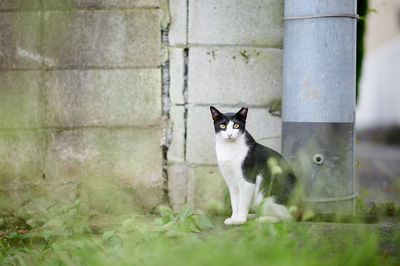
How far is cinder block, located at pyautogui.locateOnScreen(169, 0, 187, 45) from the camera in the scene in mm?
3529

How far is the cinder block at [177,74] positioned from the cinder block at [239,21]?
0.73 ft

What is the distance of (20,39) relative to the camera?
144 inches

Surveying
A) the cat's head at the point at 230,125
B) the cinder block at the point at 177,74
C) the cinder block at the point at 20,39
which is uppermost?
the cinder block at the point at 20,39

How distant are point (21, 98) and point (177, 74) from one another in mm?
1268

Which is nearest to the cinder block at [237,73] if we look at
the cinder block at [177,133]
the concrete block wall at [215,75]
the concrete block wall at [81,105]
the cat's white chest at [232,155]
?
the concrete block wall at [215,75]

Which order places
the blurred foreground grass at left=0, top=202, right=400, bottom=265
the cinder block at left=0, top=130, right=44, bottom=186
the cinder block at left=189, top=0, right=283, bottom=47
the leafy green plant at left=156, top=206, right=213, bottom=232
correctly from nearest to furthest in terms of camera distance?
the blurred foreground grass at left=0, top=202, right=400, bottom=265 < the leafy green plant at left=156, top=206, right=213, bottom=232 < the cinder block at left=189, top=0, right=283, bottom=47 < the cinder block at left=0, top=130, right=44, bottom=186

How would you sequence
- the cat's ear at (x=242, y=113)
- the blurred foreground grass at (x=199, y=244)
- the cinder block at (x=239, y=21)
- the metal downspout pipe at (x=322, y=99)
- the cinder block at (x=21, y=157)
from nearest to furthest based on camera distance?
the blurred foreground grass at (x=199, y=244)
the cat's ear at (x=242, y=113)
the metal downspout pipe at (x=322, y=99)
the cinder block at (x=239, y=21)
the cinder block at (x=21, y=157)

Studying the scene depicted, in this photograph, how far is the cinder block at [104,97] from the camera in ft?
11.9

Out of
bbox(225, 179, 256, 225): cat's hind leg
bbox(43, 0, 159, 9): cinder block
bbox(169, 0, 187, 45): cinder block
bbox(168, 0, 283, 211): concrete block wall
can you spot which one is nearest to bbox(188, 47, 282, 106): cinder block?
bbox(168, 0, 283, 211): concrete block wall

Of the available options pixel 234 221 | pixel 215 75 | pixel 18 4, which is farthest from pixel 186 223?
pixel 18 4

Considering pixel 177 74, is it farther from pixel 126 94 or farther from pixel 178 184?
pixel 178 184

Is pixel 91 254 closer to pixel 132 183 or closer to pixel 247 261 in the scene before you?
pixel 247 261

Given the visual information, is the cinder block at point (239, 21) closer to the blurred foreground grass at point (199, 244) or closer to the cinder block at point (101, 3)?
the cinder block at point (101, 3)

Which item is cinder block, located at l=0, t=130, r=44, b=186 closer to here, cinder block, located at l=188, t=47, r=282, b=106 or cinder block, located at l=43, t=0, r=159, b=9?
cinder block, located at l=43, t=0, r=159, b=9
